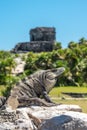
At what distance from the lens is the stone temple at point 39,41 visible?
6050 centimetres

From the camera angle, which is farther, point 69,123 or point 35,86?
point 35,86

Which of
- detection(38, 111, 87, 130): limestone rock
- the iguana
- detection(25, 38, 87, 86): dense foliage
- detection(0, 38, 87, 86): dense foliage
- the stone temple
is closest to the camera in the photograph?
detection(38, 111, 87, 130): limestone rock

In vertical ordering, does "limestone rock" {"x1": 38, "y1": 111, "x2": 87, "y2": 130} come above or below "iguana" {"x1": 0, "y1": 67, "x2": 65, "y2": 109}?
above

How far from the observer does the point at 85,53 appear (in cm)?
3716

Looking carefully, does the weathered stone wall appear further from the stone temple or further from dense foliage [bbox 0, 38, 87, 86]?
dense foliage [bbox 0, 38, 87, 86]

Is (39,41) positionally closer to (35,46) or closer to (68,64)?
(35,46)

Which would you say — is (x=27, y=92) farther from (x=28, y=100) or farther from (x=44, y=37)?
(x=44, y=37)

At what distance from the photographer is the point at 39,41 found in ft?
207

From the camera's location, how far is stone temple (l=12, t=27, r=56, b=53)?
60.5 m

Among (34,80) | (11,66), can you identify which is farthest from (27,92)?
(11,66)

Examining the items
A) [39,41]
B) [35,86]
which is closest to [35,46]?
[39,41]

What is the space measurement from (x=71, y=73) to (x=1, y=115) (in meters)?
24.8

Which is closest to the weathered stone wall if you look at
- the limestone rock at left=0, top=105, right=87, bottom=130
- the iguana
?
the iguana

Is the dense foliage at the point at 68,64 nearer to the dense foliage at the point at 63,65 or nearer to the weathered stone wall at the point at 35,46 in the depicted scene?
the dense foliage at the point at 63,65
